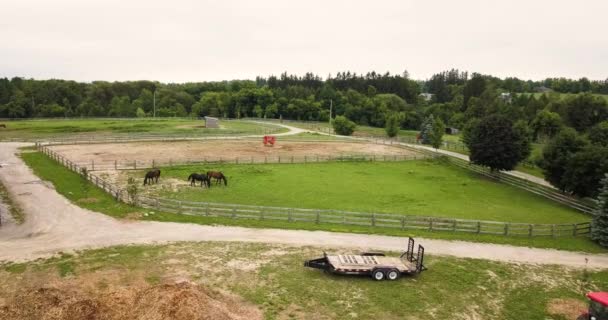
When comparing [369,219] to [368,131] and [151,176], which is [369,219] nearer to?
[151,176]

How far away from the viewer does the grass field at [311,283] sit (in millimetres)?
14086

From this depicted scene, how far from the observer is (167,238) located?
65.9 feet

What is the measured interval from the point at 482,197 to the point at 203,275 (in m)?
24.6

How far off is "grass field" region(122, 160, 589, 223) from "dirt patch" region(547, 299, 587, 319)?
444 inches

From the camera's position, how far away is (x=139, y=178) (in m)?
33.7

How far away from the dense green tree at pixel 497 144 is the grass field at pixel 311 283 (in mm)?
22647

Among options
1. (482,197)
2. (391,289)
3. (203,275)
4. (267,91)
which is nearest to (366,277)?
(391,289)

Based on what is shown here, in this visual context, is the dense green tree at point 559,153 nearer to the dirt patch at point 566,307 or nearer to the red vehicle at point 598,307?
the dirt patch at point 566,307

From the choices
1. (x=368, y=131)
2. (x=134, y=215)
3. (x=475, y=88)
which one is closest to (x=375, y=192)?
(x=134, y=215)

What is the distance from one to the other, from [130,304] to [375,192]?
2238cm

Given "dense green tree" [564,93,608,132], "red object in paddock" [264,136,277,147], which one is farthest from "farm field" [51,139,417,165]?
"dense green tree" [564,93,608,132]

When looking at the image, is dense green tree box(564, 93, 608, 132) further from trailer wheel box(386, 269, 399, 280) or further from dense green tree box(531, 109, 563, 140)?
trailer wheel box(386, 269, 399, 280)

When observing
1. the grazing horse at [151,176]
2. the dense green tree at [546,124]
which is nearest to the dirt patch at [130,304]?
the grazing horse at [151,176]

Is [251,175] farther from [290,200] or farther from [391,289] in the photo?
[391,289]
